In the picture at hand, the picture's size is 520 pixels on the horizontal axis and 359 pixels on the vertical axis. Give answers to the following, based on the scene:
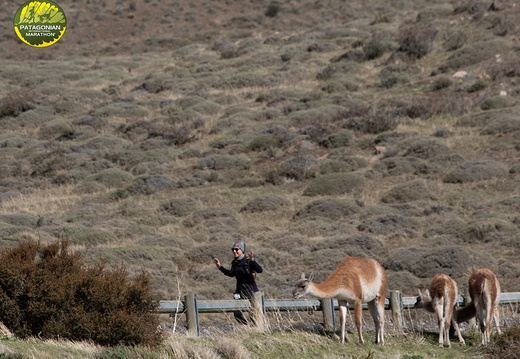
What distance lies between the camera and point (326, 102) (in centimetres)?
4072

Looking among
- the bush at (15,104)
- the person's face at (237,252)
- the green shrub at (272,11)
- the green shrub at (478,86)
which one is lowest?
the person's face at (237,252)

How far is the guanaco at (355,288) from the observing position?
873cm

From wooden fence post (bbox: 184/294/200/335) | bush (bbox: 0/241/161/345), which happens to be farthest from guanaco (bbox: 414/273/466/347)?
bush (bbox: 0/241/161/345)

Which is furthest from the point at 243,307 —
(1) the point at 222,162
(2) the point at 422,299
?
(1) the point at 222,162

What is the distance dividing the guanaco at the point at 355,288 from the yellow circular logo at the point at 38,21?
35.9 metres

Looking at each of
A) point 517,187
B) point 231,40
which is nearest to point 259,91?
point 231,40

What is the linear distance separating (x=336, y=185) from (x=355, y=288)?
19513 mm

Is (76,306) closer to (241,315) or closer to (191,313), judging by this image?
(191,313)

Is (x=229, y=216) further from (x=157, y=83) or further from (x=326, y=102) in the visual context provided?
(x=157, y=83)

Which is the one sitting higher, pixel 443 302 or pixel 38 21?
pixel 38 21

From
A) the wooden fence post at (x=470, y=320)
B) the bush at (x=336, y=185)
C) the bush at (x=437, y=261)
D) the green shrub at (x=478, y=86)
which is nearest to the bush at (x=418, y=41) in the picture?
the green shrub at (x=478, y=86)

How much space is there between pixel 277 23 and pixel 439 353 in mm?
60656

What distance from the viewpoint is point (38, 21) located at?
Answer: 44750mm

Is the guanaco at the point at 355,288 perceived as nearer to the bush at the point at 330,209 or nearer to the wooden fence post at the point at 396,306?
the wooden fence post at the point at 396,306
